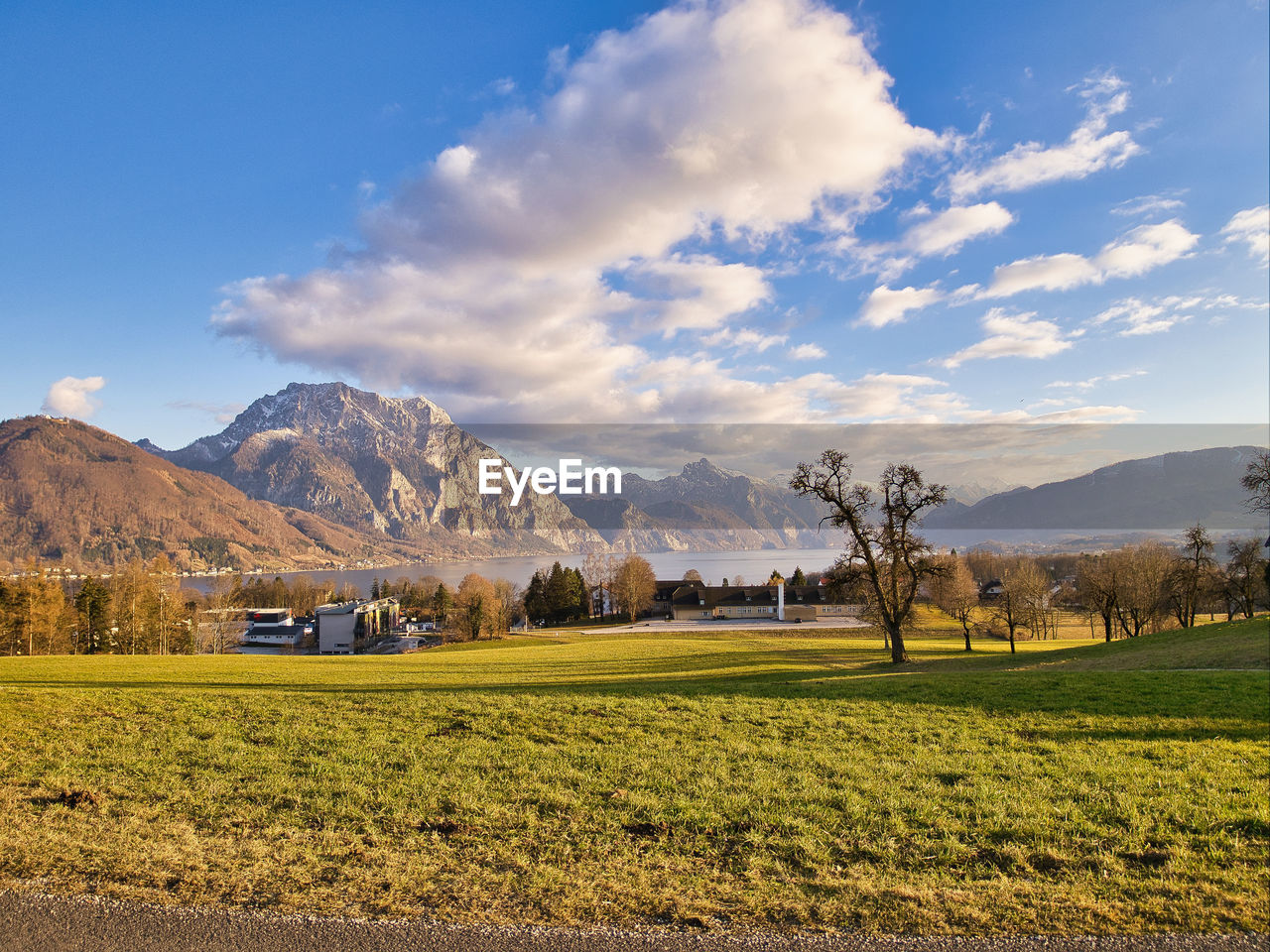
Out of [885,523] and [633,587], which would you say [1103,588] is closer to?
[885,523]

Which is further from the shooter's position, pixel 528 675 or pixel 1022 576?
pixel 1022 576

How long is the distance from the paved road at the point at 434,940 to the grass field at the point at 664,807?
0.55 feet

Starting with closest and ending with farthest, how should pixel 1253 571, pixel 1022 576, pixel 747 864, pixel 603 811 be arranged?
pixel 747 864, pixel 603 811, pixel 1253 571, pixel 1022 576

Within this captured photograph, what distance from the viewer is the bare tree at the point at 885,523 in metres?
28.4

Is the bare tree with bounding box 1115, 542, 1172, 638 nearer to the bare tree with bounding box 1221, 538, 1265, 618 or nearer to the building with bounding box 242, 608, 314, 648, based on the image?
the bare tree with bounding box 1221, 538, 1265, 618

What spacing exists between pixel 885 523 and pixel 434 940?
90.4 ft

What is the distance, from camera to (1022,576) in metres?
56.6

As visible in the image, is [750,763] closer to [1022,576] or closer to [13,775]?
[13,775]

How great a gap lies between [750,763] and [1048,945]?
455cm

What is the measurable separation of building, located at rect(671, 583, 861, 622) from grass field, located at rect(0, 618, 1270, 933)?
235 ft

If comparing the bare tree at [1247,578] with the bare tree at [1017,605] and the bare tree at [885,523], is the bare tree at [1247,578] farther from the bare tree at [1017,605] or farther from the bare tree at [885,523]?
the bare tree at [885,523]

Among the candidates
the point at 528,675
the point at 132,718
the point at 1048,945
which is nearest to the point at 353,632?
the point at 528,675

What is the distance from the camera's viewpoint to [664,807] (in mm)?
7074

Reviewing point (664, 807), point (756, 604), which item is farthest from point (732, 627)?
point (664, 807)
